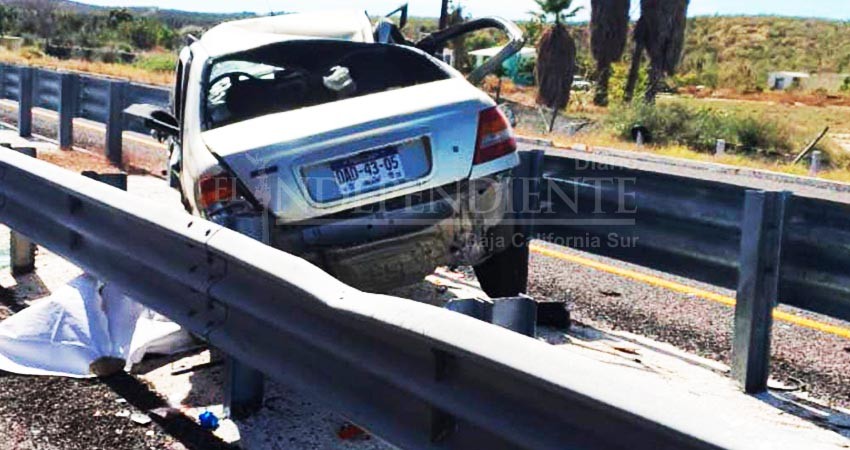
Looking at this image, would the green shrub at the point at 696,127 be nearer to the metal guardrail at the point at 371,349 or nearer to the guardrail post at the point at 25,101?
the guardrail post at the point at 25,101

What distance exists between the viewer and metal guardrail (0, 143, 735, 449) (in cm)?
245

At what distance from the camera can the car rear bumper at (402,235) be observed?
4965 mm

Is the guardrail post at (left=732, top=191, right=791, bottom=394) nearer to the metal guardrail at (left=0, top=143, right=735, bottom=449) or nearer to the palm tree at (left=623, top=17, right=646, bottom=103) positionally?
the metal guardrail at (left=0, top=143, right=735, bottom=449)

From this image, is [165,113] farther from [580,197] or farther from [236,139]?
[580,197]

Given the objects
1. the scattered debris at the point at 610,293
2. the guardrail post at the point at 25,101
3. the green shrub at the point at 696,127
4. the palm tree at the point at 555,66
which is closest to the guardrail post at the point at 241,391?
the scattered debris at the point at 610,293

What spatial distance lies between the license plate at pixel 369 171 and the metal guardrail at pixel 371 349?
907 millimetres

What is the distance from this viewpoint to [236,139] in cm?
501

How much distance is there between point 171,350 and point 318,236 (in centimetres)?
87

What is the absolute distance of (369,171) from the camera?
4965mm

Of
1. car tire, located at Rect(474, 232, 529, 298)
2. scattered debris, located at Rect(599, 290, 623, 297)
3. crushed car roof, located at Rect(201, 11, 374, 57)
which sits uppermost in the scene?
crushed car roof, located at Rect(201, 11, 374, 57)

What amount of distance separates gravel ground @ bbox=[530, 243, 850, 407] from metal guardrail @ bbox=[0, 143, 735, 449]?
2.77m

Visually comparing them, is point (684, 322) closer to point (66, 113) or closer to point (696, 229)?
point (696, 229)

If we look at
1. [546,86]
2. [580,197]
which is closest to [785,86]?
[546,86]

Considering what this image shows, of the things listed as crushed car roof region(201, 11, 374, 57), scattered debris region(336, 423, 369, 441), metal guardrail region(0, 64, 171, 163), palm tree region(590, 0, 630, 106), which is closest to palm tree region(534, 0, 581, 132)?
palm tree region(590, 0, 630, 106)
